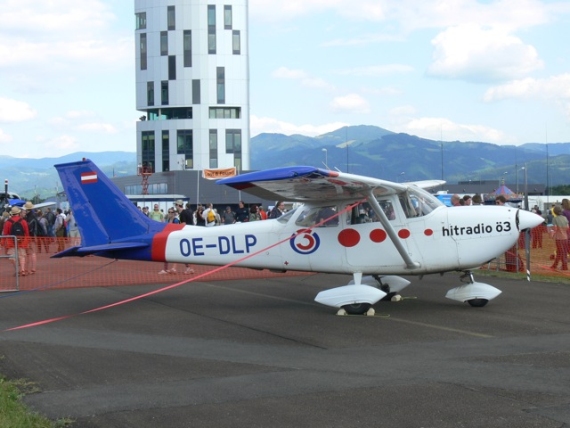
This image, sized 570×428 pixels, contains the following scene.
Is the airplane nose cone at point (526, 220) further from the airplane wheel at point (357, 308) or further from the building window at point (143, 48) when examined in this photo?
the building window at point (143, 48)

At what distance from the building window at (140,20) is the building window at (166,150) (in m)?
10.4

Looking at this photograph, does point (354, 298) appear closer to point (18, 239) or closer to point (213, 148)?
point (18, 239)

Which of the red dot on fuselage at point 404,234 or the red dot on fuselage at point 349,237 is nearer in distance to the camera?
the red dot on fuselage at point 404,234

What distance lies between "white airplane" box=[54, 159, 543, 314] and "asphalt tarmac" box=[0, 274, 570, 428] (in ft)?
2.46

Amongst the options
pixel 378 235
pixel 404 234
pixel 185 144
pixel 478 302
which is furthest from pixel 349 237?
pixel 185 144

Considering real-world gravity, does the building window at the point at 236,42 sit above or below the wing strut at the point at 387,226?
above

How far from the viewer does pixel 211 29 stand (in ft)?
243

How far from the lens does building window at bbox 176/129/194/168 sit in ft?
246

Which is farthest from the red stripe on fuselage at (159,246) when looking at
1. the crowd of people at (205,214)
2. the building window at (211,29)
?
the building window at (211,29)

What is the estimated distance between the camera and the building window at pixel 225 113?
247ft

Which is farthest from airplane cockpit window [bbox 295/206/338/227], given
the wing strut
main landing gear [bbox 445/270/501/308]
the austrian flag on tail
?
the austrian flag on tail

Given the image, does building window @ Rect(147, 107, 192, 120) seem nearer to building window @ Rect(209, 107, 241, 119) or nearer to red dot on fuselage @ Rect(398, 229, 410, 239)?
building window @ Rect(209, 107, 241, 119)

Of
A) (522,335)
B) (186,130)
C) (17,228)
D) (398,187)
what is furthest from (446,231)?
(186,130)

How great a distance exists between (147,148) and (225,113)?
8599 millimetres
